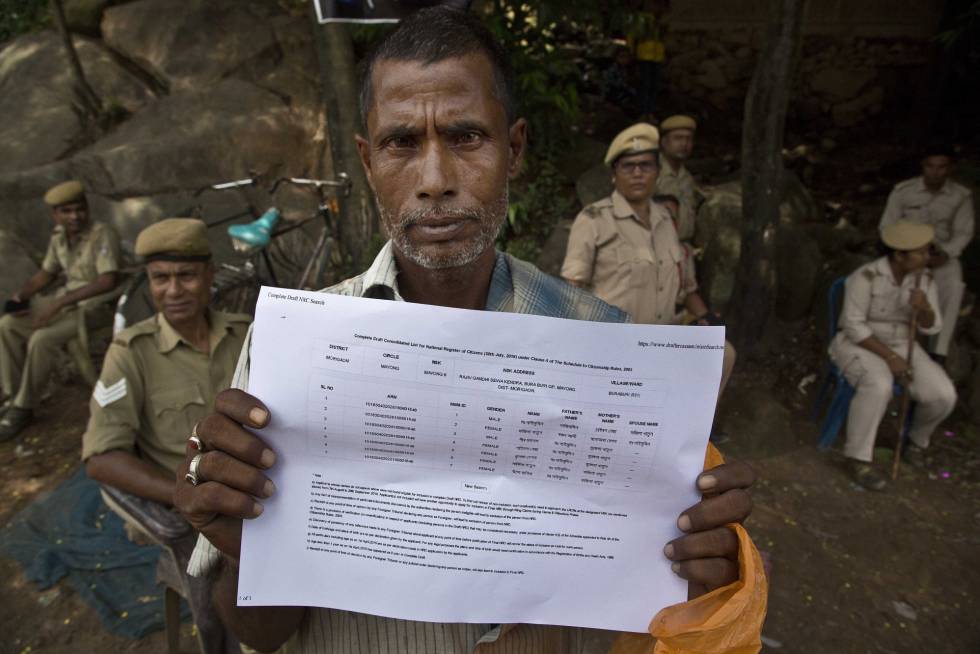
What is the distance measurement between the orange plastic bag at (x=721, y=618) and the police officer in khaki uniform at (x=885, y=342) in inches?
150

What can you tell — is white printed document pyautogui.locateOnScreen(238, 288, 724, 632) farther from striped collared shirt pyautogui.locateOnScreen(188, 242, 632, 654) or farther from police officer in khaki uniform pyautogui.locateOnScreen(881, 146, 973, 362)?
police officer in khaki uniform pyautogui.locateOnScreen(881, 146, 973, 362)

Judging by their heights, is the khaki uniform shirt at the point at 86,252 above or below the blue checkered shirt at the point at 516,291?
below

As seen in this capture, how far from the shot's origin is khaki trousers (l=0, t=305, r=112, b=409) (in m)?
4.64

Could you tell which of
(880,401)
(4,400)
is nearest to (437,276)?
(880,401)

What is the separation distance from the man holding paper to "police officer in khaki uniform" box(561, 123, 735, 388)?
237 cm

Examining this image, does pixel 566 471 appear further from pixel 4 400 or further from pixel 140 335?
pixel 4 400

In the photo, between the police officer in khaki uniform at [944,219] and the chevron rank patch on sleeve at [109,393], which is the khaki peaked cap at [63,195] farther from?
the police officer in khaki uniform at [944,219]

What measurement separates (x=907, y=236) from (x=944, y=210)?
1386 mm

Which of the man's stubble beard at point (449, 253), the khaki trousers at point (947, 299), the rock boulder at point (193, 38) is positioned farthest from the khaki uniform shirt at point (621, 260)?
the rock boulder at point (193, 38)

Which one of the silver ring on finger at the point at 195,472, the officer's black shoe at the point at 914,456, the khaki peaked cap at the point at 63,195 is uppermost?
the silver ring on finger at the point at 195,472

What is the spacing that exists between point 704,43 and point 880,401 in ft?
20.9

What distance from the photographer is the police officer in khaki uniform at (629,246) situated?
142 inches

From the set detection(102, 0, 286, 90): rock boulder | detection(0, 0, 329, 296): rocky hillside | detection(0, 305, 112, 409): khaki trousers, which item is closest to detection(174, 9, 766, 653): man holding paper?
detection(0, 305, 112, 409): khaki trousers

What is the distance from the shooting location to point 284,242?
5867mm
